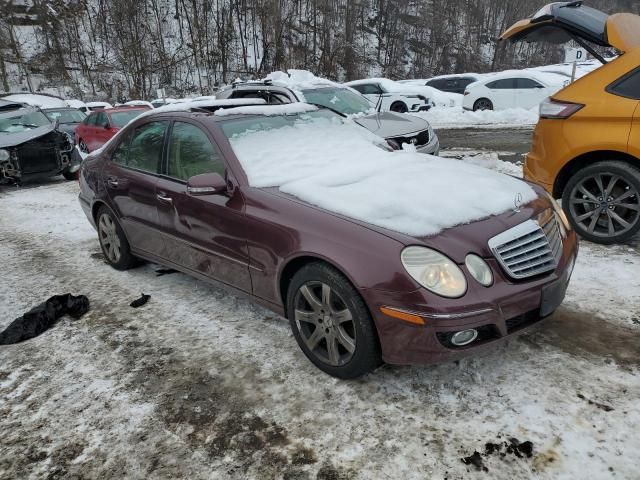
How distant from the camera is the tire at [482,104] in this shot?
17.2 meters

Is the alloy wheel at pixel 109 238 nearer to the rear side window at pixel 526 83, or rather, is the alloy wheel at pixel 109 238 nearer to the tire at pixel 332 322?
the tire at pixel 332 322

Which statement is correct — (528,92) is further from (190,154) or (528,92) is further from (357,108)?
(190,154)

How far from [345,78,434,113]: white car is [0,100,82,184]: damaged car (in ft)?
36.1

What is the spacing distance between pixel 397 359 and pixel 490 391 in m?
0.56

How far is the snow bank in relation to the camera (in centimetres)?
1512

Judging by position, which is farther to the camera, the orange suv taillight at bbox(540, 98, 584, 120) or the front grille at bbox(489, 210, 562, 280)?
the orange suv taillight at bbox(540, 98, 584, 120)

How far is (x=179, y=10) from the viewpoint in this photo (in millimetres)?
39125

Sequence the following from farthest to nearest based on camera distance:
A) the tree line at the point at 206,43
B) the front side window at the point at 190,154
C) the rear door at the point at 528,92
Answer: the tree line at the point at 206,43
the rear door at the point at 528,92
the front side window at the point at 190,154

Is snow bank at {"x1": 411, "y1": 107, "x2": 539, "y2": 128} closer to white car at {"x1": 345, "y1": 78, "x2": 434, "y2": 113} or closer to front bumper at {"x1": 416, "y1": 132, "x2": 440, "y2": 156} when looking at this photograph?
white car at {"x1": 345, "y1": 78, "x2": 434, "y2": 113}

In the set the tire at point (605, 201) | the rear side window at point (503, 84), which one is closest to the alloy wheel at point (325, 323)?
the tire at point (605, 201)

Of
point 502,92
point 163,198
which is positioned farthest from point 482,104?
point 163,198

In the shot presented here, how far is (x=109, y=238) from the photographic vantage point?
4.81 meters

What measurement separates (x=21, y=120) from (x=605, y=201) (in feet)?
36.6

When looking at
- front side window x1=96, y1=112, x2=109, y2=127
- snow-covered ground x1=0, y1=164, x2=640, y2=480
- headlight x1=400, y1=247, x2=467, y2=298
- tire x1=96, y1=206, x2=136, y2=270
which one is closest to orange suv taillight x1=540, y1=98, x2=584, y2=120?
snow-covered ground x1=0, y1=164, x2=640, y2=480
